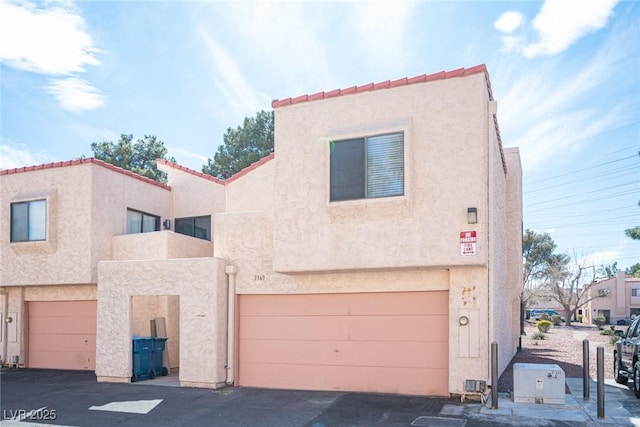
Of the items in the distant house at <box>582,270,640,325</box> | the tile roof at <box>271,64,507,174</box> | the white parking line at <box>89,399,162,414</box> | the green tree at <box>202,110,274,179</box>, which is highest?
the green tree at <box>202,110,274,179</box>

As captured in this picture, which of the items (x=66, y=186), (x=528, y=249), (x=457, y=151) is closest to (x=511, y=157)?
(x=457, y=151)

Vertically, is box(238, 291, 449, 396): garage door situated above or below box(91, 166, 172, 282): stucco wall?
below

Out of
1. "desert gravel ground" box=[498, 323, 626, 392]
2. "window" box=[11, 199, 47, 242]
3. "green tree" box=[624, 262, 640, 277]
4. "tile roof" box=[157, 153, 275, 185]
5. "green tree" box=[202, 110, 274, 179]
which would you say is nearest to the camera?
"desert gravel ground" box=[498, 323, 626, 392]

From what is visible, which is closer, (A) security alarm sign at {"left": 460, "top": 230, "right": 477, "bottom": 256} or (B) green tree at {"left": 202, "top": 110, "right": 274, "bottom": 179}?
(A) security alarm sign at {"left": 460, "top": 230, "right": 477, "bottom": 256}

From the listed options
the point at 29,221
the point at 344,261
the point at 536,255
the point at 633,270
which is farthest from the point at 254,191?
the point at 633,270

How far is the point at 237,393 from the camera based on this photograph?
41.3 ft

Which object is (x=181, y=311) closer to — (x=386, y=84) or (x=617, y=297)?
(x=386, y=84)

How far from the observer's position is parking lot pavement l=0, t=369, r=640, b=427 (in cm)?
972

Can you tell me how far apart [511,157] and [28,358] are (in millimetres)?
15834

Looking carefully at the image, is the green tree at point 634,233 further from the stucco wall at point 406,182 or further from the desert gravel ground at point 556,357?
the stucco wall at point 406,182

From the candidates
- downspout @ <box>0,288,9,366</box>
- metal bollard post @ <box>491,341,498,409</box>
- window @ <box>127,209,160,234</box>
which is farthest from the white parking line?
downspout @ <box>0,288,9,366</box>

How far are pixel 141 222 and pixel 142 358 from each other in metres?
5.05

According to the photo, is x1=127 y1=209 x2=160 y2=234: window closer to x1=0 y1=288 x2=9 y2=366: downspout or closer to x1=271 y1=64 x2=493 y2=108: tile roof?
x1=0 y1=288 x2=9 y2=366: downspout

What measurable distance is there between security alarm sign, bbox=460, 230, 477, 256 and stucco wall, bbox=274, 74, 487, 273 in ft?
0.33
